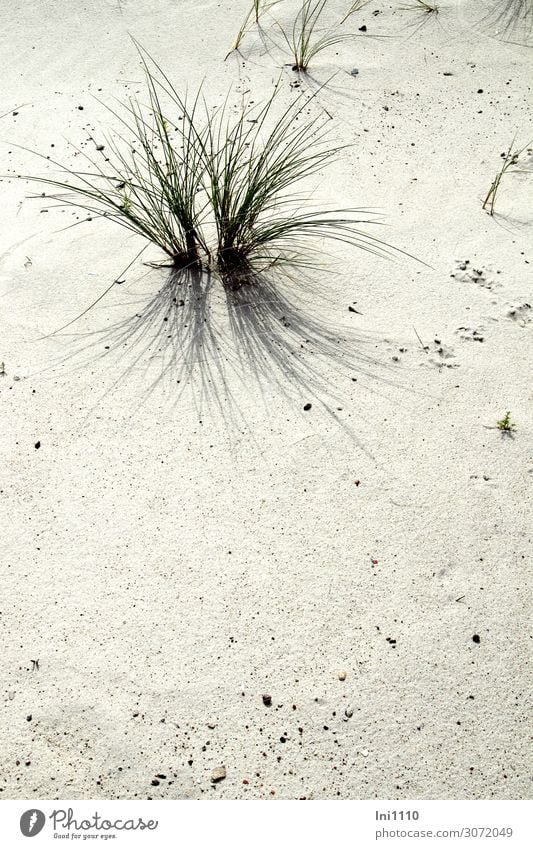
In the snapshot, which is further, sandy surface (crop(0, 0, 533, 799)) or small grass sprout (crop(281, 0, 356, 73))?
small grass sprout (crop(281, 0, 356, 73))

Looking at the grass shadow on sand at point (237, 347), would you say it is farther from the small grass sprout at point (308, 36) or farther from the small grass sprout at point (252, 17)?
the small grass sprout at point (252, 17)

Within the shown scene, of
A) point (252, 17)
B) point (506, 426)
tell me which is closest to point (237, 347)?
point (506, 426)

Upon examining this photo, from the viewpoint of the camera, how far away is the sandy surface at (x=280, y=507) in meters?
1.63

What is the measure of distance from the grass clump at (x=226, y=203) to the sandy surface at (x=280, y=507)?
0.38ft

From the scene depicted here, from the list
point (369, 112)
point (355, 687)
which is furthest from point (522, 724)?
point (369, 112)

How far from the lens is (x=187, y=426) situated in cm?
214

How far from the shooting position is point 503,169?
269cm

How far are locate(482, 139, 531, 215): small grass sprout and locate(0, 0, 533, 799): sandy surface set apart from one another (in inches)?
1.6

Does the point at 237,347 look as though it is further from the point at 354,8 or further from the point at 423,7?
the point at 423,7

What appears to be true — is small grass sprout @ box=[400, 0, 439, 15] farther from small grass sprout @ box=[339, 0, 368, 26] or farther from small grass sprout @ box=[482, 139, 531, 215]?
small grass sprout @ box=[482, 139, 531, 215]

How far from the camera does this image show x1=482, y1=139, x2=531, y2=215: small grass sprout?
268 cm

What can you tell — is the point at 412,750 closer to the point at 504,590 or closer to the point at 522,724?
the point at 522,724

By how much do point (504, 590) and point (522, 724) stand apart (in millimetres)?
315

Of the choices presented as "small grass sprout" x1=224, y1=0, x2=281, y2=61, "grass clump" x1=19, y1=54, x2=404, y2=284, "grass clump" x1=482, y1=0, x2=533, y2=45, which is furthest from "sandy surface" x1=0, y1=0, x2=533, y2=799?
"small grass sprout" x1=224, y1=0, x2=281, y2=61
